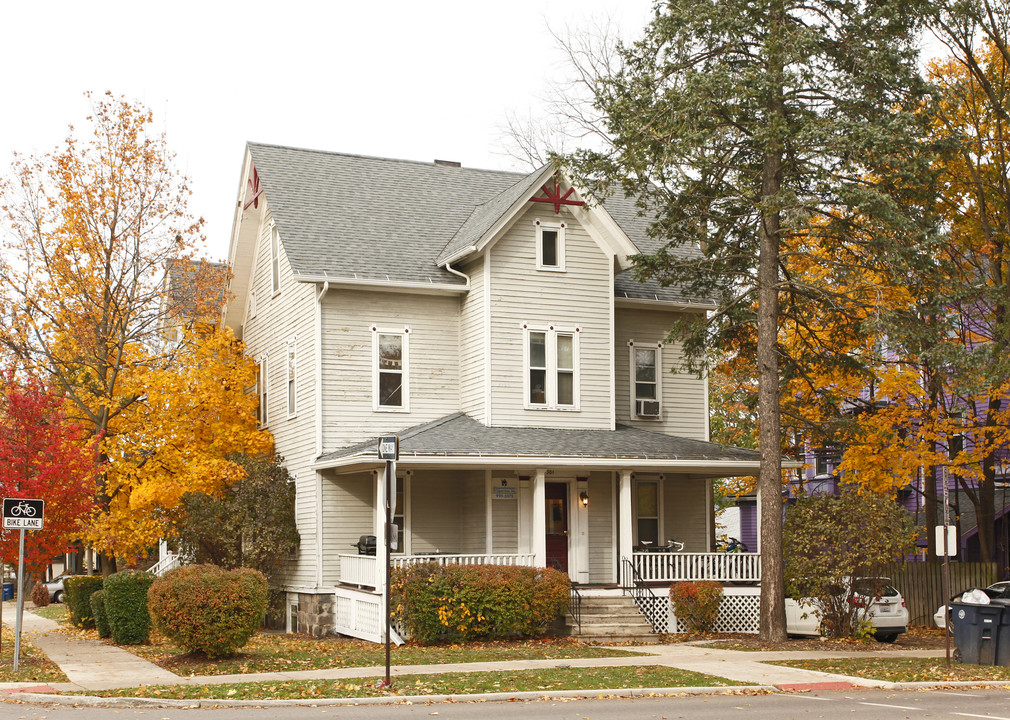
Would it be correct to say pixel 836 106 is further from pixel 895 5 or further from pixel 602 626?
pixel 602 626

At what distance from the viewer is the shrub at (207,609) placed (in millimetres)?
17500

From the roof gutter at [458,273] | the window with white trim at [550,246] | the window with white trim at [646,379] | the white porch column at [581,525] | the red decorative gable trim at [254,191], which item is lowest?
the white porch column at [581,525]

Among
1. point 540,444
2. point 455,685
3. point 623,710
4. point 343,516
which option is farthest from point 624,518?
point 623,710

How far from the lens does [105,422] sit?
26938mm

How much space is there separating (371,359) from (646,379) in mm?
7327

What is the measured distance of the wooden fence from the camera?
93.7 feet

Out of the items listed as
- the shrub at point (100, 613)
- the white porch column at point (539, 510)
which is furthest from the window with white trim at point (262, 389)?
the white porch column at point (539, 510)

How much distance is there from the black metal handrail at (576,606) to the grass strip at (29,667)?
33.1 ft

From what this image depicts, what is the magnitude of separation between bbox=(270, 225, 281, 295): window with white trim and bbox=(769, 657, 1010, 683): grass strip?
16733 millimetres

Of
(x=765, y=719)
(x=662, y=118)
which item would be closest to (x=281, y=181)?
(x=662, y=118)

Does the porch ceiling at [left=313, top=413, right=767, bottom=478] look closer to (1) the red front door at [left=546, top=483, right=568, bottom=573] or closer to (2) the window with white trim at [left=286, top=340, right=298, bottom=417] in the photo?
(1) the red front door at [left=546, top=483, right=568, bottom=573]

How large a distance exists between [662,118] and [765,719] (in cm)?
1265

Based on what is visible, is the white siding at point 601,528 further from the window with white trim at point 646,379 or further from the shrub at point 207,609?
the shrub at point 207,609

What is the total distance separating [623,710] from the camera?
1350cm
